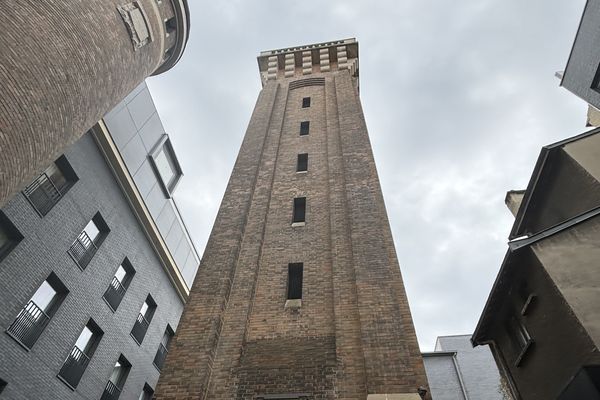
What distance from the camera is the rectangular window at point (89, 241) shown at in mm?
16281

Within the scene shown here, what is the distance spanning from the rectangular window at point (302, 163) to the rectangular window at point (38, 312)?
974 centimetres

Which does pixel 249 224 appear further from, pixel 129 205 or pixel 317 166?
pixel 129 205

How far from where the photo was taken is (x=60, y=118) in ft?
36.6

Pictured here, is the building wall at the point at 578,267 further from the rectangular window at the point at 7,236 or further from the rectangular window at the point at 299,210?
the rectangular window at the point at 7,236

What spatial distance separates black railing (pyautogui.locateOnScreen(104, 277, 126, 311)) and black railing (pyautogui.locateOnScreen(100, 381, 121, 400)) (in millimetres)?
3182

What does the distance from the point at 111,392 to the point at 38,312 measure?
5669mm

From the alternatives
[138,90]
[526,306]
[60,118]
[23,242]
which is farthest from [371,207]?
[138,90]

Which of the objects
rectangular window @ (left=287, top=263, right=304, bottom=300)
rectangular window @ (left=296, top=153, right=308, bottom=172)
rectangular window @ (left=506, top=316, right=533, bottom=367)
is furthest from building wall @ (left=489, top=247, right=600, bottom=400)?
rectangular window @ (left=296, top=153, right=308, bottom=172)

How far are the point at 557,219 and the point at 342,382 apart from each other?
770 centimetres

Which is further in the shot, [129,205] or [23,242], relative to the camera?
[129,205]

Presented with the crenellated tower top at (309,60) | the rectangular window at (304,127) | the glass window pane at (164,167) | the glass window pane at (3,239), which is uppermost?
the crenellated tower top at (309,60)

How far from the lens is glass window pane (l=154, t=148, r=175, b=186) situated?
23.0 meters

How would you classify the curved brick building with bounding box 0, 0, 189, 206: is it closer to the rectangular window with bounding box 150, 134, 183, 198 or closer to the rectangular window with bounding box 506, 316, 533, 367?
the rectangular window with bounding box 150, 134, 183, 198

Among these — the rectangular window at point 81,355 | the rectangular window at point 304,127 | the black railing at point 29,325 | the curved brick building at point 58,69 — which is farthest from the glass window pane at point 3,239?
the rectangular window at point 304,127
